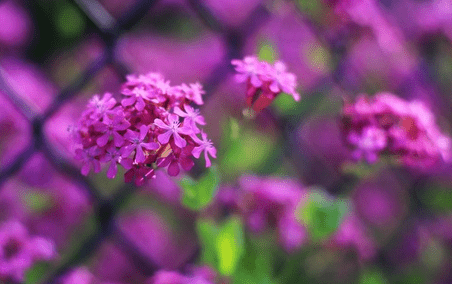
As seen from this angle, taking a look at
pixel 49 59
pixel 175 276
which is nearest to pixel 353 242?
pixel 175 276

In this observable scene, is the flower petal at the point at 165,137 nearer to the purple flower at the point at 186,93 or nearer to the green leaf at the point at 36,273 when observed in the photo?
the purple flower at the point at 186,93

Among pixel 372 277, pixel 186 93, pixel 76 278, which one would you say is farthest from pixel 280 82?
pixel 372 277

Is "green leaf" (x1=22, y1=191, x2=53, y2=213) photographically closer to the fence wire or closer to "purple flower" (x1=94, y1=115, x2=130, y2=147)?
the fence wire

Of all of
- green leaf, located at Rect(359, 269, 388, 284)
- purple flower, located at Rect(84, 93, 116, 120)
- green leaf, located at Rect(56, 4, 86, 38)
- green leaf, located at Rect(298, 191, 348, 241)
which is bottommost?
green leaf, located at Rect(359, 269, 388, 284)

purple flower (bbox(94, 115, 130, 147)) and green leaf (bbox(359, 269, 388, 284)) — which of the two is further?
green leaf (bbox(359, 269, 388, 284))

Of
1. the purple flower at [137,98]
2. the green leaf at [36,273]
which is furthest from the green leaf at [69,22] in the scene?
the purple flower at [137,98]

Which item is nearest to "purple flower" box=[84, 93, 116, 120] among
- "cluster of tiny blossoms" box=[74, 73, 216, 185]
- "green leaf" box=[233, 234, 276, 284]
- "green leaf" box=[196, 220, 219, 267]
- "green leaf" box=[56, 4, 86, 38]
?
"cluster of tiny blossoms" box=[74, 73, 216, 185]

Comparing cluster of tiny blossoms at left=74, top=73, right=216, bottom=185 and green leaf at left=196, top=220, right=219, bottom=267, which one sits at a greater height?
cluster of tiny blossoms at left=74, top=73, right=216, bottom=185
